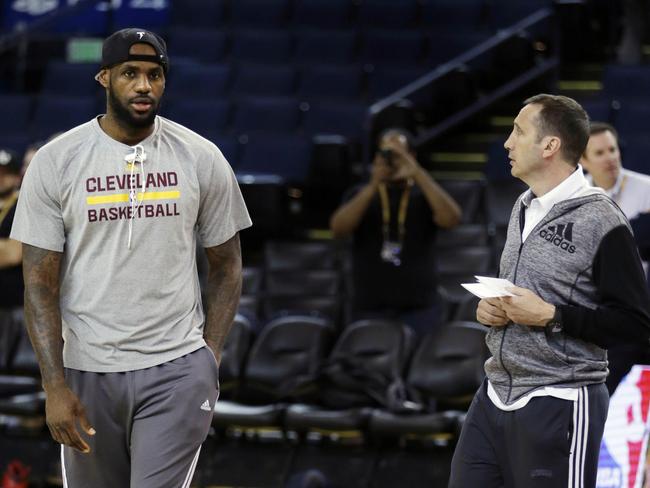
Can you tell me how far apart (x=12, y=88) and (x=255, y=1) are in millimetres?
2639

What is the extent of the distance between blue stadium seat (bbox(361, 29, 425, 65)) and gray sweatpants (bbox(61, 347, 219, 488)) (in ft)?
29.2

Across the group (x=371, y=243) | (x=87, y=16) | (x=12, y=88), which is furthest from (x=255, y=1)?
(x=371, y=243)

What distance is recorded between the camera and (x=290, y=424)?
7.55 meters

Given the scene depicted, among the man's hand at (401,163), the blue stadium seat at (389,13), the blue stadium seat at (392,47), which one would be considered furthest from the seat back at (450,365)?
the blue stadium seat at (389,13)

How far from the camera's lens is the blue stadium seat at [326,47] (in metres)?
12.9

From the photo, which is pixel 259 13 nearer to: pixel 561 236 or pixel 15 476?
pixel 15 476

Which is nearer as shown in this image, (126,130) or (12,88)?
(126,130)

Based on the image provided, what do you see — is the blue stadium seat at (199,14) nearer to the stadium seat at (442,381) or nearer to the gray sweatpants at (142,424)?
the stadium seat at (442,381)

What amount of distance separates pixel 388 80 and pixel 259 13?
2.28 m

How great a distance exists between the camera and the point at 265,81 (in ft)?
41.1

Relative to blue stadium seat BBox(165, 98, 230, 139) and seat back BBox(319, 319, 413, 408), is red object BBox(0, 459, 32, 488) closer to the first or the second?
seat back BBox(319, 319, 413, 408)

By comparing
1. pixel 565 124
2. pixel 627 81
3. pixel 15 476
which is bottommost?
pixel 15 476

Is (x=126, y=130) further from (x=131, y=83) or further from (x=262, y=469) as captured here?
(x=262, y=469)

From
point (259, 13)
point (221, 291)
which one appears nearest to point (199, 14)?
point (259, 13)
